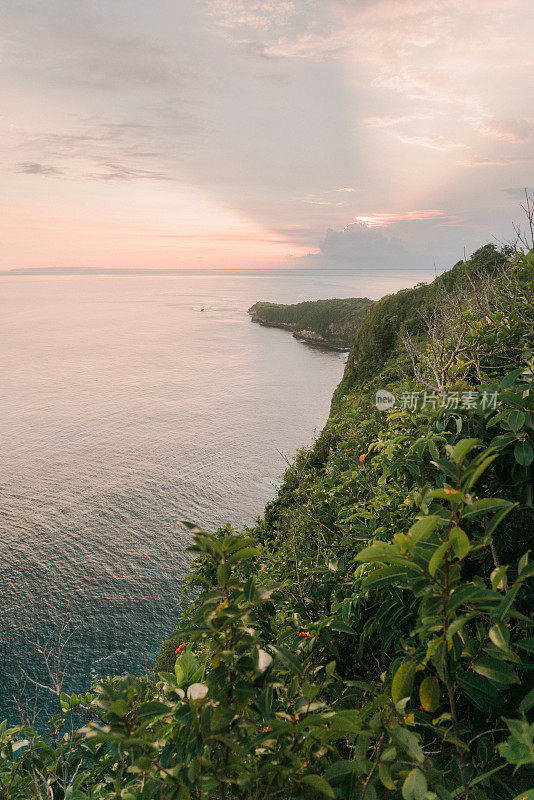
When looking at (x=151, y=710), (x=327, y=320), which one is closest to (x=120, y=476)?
(x=151, y=710)

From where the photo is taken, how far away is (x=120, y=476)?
161 ft

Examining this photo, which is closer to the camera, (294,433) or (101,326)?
(294,433)

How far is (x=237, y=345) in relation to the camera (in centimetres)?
12519

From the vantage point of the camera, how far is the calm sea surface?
3106 cm

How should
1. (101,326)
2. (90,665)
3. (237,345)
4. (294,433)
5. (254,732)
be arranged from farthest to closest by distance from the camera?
1. (101,326)
2. (237,345)
3. (294,433)
4. (90,665)
5. (254,732)

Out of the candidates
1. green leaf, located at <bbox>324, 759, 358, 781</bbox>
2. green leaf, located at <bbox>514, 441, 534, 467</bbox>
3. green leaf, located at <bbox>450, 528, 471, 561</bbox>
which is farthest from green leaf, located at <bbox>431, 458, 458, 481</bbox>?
green leaf, located at <bbox>514, 441, 534, 467</bbox>

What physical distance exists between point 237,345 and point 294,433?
6883cm

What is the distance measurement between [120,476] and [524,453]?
50413 mm

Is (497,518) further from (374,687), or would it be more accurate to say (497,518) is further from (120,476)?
(120,476)

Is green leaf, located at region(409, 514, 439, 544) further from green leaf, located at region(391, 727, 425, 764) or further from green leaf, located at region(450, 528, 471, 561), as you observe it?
green leaf, located at region(391, 727, 425, 764)

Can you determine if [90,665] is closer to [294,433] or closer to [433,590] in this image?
[433,590]

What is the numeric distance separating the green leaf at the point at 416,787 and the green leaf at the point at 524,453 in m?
2.01

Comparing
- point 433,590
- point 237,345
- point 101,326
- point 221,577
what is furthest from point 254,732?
point 101,326

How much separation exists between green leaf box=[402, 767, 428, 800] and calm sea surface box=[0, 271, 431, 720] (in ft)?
4.20
